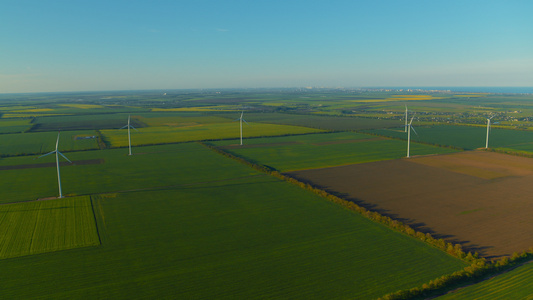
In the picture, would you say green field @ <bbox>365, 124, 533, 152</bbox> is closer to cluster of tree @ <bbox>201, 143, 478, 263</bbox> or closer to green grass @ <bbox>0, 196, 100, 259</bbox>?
cluster of tree @ <bbox>201, 143, 478, 263</bbox>

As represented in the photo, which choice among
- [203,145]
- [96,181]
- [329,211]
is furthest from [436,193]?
[203,145]

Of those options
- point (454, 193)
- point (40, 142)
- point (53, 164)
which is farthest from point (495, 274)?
point (40, 142)

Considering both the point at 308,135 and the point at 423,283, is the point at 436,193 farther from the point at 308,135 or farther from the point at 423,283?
the point at 308,135

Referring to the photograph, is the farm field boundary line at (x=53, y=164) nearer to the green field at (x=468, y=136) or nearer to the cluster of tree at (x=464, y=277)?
the cluster of tree at (x=464, y=277)

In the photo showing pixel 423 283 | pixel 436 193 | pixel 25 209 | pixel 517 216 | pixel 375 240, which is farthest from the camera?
pixel 436 193

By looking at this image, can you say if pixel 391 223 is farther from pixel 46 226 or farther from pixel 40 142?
pixel 40 142

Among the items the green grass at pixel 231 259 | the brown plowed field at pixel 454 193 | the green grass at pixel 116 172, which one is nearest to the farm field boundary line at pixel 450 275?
the green grass at pixel 231 259
